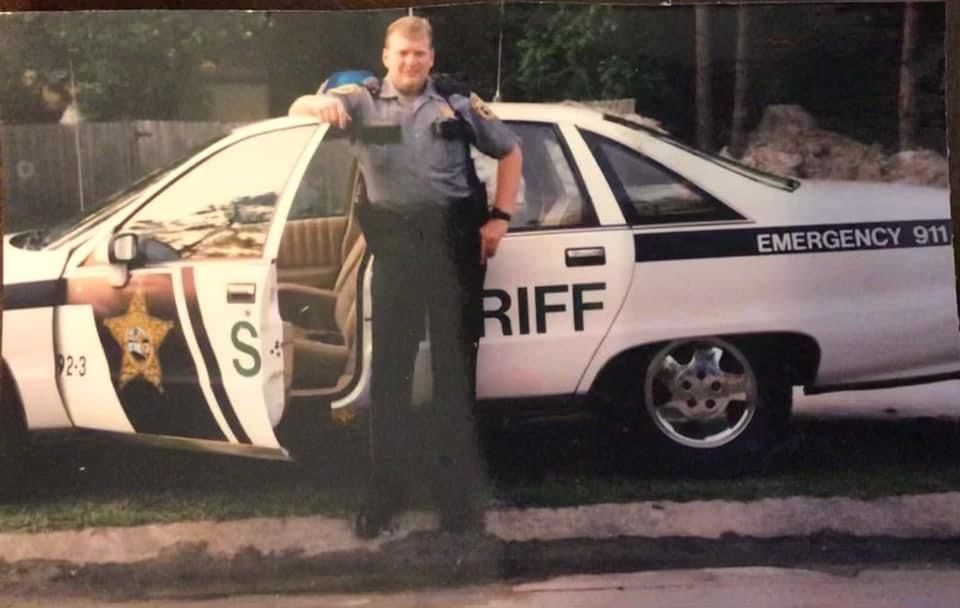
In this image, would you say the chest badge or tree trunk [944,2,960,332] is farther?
tree trunk [944,2,960,332]

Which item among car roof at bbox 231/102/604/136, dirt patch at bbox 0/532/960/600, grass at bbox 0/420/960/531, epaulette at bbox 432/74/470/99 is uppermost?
epaulette at bbox 432/74/470/99

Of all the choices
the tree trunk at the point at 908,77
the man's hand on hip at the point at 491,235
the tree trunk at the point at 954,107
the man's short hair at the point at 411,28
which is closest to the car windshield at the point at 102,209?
the man's short hair at the point at 411,28

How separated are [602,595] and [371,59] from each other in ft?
6.09

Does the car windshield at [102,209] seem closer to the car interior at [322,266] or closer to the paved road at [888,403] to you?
the car interior at [322,266]

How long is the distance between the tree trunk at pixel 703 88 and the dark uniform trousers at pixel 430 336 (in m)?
0.75

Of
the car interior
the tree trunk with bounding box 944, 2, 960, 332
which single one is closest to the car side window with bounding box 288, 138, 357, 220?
the car interior

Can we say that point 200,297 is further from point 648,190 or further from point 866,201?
point 866,201

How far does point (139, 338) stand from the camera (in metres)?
3.20

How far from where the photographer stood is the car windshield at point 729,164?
321 cm

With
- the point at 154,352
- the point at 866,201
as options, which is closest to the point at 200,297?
the point at 154,352

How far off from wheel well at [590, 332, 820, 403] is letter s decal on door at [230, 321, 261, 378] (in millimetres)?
1074

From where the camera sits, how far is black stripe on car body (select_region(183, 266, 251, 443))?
3.18m

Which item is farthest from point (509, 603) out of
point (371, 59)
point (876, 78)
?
point (876, 78)

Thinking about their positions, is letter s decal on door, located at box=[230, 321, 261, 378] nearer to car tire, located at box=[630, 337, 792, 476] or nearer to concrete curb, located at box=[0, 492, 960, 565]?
concrete curb, located at box=[0, 492, 960, 565]
